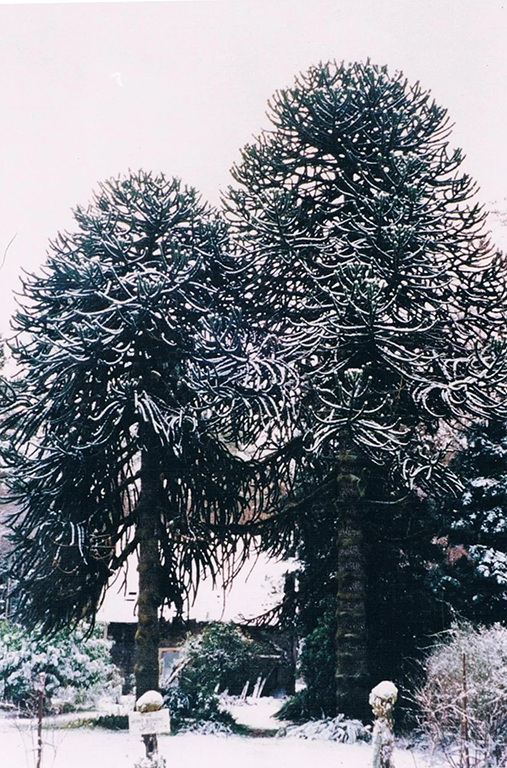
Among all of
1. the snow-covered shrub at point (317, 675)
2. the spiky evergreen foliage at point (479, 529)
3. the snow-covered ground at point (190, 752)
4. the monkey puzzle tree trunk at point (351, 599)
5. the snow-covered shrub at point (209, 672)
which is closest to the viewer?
the snow-covered ground at point (190, 752)

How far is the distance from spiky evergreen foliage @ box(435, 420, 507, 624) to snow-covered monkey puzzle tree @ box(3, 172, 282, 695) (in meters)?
3.96

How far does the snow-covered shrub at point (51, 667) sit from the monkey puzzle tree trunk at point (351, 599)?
4.73 meters

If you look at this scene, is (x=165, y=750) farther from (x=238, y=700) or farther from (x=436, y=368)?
(x=436, y=368)

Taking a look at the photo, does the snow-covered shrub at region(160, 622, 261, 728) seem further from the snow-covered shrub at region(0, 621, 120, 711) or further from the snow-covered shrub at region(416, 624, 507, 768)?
the snow-covered shrub at region(416, 624, 507, 768)

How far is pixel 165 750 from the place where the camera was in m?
10.7

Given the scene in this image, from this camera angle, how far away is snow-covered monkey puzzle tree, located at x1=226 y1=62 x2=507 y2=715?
38.2 feet

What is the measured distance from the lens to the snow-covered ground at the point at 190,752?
10000mm

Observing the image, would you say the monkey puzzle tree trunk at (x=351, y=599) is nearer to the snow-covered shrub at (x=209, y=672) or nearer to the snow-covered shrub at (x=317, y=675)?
the snow-covered shrub at (x=317, y=675)

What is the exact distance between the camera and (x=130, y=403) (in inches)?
487

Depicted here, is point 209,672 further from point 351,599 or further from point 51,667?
point 351,599

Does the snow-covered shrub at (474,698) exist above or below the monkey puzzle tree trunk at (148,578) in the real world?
below

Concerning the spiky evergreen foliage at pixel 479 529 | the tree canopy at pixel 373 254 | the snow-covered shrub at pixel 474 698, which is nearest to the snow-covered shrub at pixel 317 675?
the spiky evergreen foliage at pixel 479 529

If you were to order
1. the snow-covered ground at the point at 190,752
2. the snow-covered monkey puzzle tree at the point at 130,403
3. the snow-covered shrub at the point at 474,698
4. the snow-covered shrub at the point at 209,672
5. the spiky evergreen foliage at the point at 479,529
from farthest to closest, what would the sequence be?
the snow-covered shrub at the point at 209,672, the spiky evergreen foliage at the point at 479,529, the snow-covered monkey puzzle tree at the point at 130,403, the snow-covered ground at the point at 190,752, the snow-covered shrub at the point at 474,698

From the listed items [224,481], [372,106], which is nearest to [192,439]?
[224,481]
